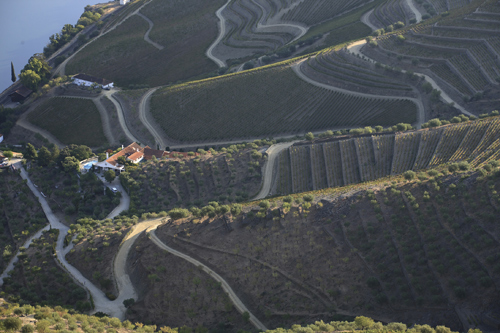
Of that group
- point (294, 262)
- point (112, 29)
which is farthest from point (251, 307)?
point (112, 29)

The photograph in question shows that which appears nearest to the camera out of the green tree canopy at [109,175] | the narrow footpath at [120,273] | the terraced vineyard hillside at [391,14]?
the narrow footpath at [120,273]

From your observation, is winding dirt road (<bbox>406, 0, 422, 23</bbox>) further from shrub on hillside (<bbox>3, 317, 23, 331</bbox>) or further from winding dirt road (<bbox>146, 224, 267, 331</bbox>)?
shrub on hillside (<bbox>3, 317, 23, 331</bbox>)

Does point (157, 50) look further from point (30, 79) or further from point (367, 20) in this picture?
point (367, 20)

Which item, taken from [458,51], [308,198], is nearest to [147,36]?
[458,51]

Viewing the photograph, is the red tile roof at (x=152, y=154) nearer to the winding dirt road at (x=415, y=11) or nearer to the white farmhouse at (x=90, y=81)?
the white farmhouse at (x=90, y=81)

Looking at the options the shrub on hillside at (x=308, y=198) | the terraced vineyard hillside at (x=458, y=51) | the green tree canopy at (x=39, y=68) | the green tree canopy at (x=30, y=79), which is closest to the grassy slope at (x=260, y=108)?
the terraced vineyard hillside at (x=458, y=51)

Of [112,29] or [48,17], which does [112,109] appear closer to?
[112,29]

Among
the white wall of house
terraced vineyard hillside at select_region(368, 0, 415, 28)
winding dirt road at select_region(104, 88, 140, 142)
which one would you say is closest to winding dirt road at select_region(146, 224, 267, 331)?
winding dirt road at select_region(104, 88, 140, 142)
